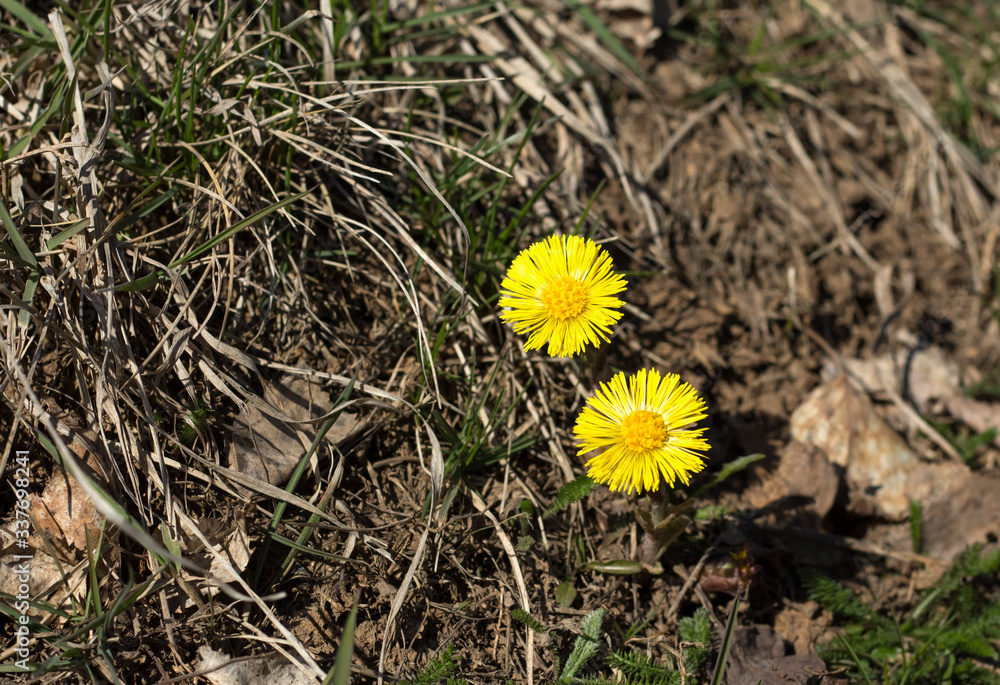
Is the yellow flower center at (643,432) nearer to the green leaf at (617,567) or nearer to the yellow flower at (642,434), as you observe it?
the yellow flower at (642,434)

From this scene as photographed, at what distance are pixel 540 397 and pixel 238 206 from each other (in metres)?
1.14

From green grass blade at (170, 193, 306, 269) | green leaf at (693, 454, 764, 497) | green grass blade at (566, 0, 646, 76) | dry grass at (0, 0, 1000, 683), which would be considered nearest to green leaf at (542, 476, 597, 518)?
dry grass at (0, 0, 1000, 683)

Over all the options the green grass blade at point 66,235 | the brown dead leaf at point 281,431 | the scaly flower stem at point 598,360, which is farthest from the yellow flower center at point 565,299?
the green grass blade at point 66,235

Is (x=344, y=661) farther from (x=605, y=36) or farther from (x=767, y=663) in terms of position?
(x=605, y=36)

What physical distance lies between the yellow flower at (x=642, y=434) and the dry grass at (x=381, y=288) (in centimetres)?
34

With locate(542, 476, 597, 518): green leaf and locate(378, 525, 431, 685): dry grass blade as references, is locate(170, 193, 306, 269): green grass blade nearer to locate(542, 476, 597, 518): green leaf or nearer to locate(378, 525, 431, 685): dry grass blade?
locate(378, 525, 431, 685): dry grass blade

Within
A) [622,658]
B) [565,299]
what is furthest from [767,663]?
[565,299]

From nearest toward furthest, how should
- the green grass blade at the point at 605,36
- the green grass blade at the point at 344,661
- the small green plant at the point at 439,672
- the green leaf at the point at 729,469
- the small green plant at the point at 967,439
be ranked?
the green grass blade at the point at 344,661, the small green plant at the point at 439,672, the green leaf at the point at 729,469, the small green plant at the point at 967,439, the green grass blade at the point at 605,36

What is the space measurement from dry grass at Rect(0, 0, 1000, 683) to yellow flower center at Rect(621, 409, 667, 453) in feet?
1.33

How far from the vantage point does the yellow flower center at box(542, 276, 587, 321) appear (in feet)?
5.85

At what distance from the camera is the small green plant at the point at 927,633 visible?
6.47 feet

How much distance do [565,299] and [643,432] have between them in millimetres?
411

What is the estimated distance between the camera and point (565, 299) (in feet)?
5.87

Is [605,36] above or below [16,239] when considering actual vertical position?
above
